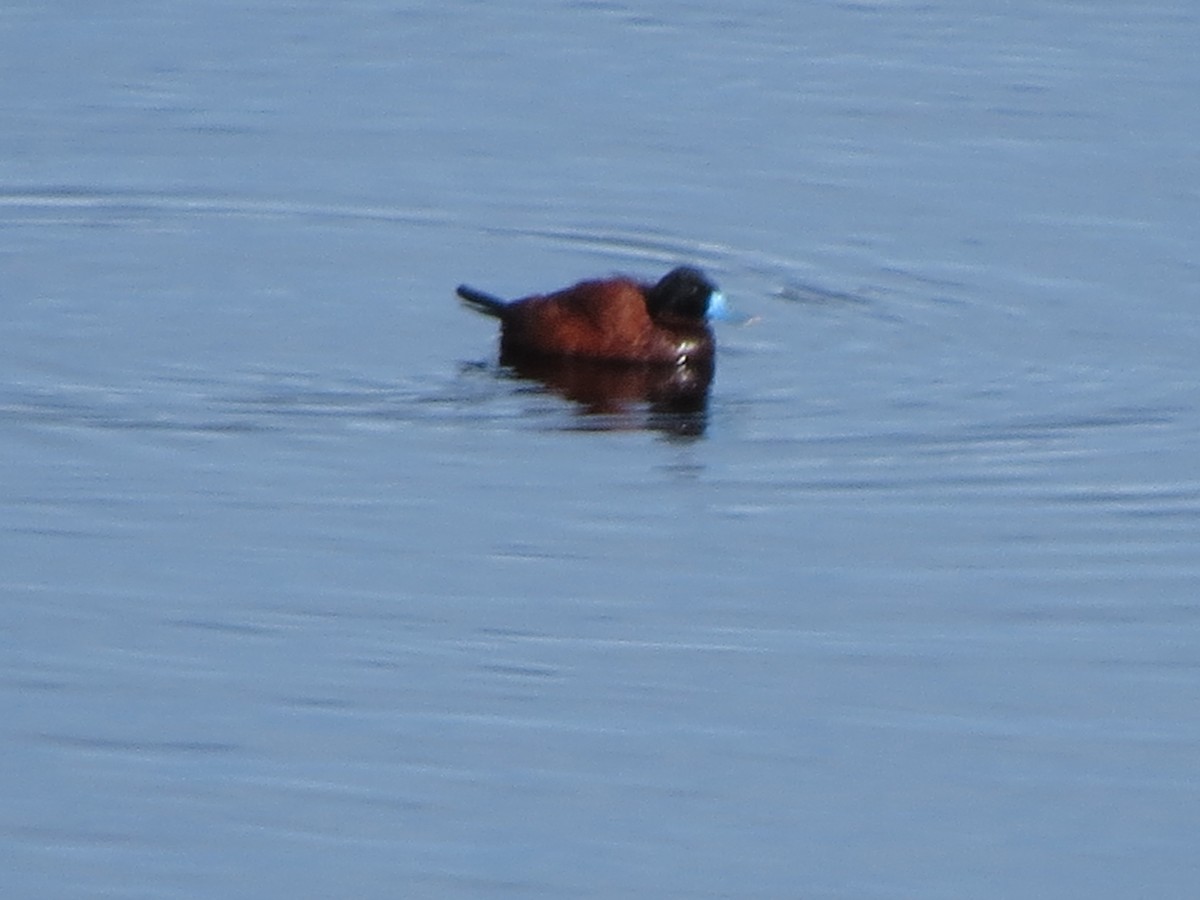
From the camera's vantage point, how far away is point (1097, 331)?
13016mm

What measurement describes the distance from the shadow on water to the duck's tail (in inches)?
16.7

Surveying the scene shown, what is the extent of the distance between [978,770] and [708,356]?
498cm

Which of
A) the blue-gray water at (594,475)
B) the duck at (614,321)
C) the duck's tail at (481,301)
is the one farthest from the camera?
the duck's tail at (481,301)

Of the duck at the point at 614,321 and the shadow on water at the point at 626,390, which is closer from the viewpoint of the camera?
the shadow on water at the point at 626,390

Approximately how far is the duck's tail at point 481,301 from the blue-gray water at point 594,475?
104mm

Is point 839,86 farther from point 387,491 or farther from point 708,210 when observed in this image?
point 387,491

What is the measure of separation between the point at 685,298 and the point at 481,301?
1.00 metres

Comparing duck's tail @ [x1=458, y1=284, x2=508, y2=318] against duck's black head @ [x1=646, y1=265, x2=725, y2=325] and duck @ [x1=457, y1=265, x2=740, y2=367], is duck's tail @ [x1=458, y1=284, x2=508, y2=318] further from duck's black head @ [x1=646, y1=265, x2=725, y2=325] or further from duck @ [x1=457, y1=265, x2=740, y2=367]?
duck's black head @ [x1=646, y1=265, x2=725, y2=325]

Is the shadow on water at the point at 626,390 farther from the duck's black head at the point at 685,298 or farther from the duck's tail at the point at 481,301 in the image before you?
the duck's tail at the point at 481,301

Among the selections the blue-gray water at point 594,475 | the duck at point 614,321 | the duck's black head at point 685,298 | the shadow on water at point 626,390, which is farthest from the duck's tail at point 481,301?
the duck's black head at point 685,298

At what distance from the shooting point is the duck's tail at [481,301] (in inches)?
519

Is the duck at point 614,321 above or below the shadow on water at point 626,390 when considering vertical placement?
above

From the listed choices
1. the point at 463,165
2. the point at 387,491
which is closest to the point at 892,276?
the point at 463,165

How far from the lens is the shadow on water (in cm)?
1177
